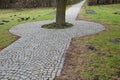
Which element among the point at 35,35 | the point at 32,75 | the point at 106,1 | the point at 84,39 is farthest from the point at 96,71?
the point at 106,1

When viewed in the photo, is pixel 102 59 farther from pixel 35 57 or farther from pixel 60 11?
pixel 60 11

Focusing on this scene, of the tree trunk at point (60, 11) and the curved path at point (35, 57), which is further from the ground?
the tree trunk at point (60, 11)

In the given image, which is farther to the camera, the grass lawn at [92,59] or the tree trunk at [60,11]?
the tree trunk at [60,11]

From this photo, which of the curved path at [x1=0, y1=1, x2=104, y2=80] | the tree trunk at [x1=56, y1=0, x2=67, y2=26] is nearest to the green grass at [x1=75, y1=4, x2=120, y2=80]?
the curved path at [x1=0, y1=1, x2=104, y2=80]

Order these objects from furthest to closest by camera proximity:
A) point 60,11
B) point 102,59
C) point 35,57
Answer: point 60,11, point 35,57, point 102,59

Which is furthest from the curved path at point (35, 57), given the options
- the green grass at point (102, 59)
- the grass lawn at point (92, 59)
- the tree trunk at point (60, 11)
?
the tree trunk at point (60, 11)

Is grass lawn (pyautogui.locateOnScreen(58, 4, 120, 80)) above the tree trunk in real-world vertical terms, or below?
below

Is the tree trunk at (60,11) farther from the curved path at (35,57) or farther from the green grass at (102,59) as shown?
the green grass at (102,59)

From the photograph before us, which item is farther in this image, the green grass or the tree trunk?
the tree trunk

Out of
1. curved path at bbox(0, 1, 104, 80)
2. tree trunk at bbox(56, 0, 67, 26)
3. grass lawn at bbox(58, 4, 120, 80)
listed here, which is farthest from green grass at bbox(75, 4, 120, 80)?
tree trunk at bbox(56, 0, 67, 26)

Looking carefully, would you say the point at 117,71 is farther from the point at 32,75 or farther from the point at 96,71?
the point at 32,75

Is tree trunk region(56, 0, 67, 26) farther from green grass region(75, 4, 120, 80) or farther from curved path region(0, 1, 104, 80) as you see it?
green grass region(75, 4, 120, 80)

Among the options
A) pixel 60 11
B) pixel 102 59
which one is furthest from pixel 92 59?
pixel 60 11

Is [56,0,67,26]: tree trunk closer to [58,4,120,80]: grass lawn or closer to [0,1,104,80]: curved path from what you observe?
[0,1,104,80]: curved path
